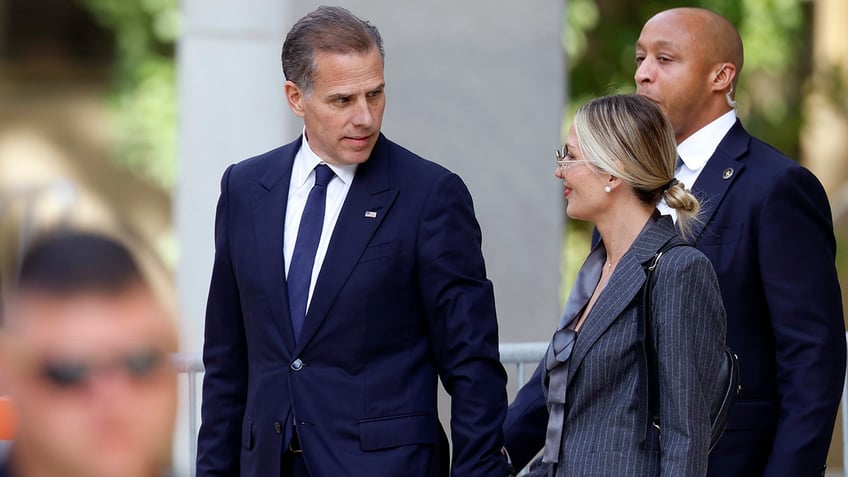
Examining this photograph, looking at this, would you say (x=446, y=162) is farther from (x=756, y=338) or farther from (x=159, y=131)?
(x=159, y=131)

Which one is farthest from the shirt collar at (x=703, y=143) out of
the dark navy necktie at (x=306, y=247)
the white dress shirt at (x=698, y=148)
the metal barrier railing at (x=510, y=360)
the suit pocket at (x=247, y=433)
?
the suit pocket at (x=247, y=433)

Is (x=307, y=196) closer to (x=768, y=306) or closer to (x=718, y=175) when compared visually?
(x=718, y=175)

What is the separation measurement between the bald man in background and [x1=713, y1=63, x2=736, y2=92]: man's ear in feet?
0.72

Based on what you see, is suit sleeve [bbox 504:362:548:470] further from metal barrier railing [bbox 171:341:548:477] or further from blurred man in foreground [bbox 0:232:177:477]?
blurred man in foreground [bbox 0:232:177:477]

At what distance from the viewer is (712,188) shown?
3.94 m

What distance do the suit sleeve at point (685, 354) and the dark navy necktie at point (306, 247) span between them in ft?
3.25

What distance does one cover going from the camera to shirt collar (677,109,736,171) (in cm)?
408

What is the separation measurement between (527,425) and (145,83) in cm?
793

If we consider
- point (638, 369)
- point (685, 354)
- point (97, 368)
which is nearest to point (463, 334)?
point (638, 369)

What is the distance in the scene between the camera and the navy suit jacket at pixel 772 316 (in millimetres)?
3721

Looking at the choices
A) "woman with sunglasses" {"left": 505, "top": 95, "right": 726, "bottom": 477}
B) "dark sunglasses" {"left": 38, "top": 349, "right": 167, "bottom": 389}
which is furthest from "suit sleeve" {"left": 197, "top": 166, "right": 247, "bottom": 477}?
"dark sunglasses" {"left": 38, "top": 349, "right": 167, "bottom": 389}

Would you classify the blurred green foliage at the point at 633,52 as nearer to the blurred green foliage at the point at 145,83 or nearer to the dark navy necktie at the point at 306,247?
the blurred green foliage at the point at 145,83

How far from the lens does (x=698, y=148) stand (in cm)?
411

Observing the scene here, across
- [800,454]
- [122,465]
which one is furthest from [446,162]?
[122,465]
